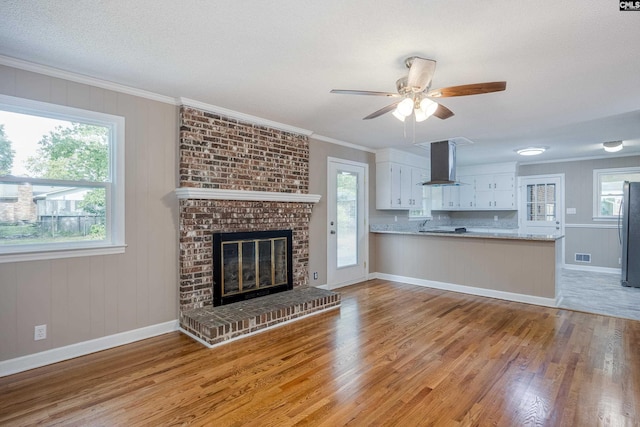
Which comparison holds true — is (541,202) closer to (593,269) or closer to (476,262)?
(593,269)

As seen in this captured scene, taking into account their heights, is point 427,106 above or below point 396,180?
above

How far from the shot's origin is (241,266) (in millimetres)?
3924

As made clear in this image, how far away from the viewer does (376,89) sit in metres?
3.07

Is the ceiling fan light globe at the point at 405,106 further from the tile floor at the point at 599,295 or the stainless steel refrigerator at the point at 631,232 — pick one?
the stainless steel refrigerator at the point at 631,232

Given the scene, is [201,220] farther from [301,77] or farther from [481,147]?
[481,147]

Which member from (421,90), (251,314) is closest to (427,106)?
(421,90)

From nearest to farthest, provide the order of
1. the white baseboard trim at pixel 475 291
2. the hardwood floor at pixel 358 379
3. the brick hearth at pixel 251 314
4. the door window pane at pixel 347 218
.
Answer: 1. the hardwood floor at pixel 358 379
2. the brick hearth at pixel 251 314
3. the white baseboard trim at pixel 475 291
4. the door window pane at pixel 347 218

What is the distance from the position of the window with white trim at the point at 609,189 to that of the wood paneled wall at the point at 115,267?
312 inches

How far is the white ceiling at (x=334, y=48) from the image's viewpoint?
6.25ft

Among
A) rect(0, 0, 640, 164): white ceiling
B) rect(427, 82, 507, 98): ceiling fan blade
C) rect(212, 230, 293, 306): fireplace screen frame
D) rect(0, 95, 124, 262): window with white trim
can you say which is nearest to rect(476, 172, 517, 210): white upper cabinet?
rect(0, 0, 640, 164): white ceiling

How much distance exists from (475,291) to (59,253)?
523 cm

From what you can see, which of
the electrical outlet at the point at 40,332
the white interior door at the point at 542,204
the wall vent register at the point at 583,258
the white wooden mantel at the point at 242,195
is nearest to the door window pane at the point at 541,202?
the white interior door at the point at 542,204

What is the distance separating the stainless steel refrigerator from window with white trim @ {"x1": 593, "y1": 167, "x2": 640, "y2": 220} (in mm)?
1225

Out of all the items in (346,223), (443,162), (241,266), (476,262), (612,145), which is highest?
(612,145)
